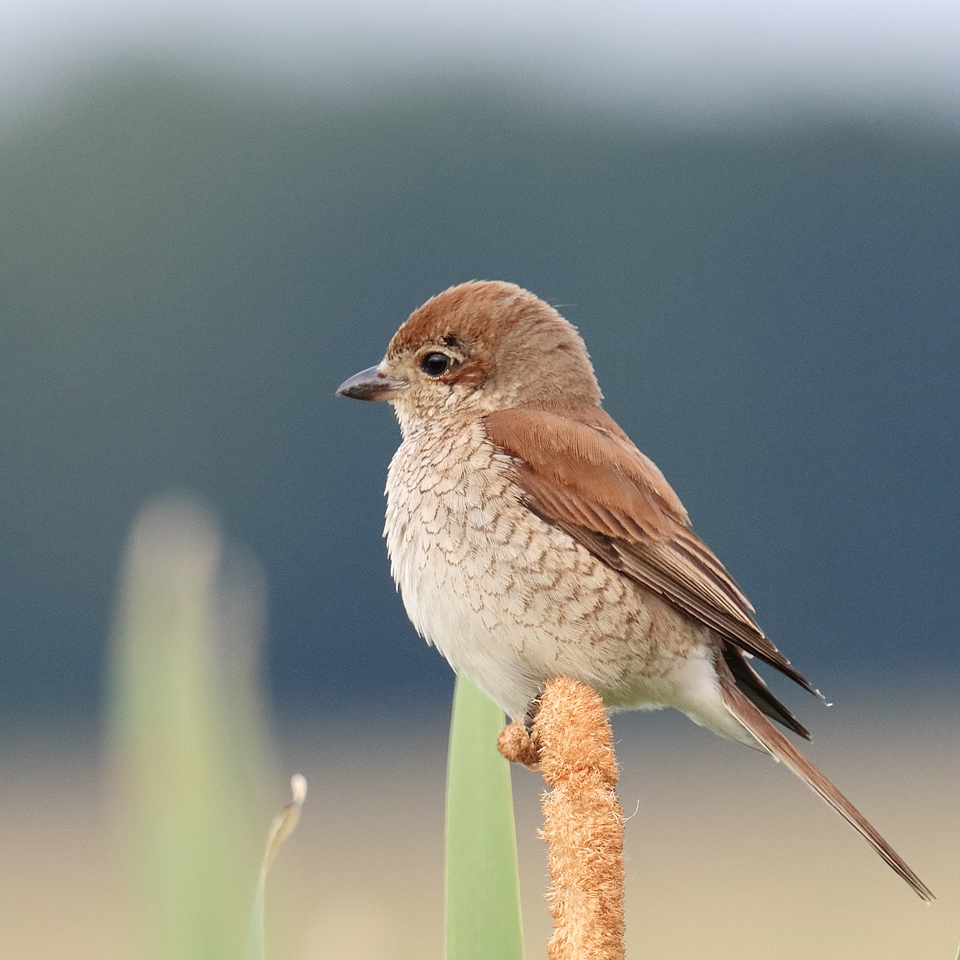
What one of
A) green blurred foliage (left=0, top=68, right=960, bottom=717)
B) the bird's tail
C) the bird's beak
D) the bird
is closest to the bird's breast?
the bird

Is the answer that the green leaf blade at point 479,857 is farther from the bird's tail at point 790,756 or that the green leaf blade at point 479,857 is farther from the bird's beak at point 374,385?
the bird's beak at point 374,385

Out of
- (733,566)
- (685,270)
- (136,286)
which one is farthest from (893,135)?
(136,286)

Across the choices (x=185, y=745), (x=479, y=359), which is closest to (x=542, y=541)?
(x=479, y=359)

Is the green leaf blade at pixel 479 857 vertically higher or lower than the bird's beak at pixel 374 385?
lower

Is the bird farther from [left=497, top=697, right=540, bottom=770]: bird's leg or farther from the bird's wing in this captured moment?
[left=497, top=697, right=540, bottom=770]: bird's leg

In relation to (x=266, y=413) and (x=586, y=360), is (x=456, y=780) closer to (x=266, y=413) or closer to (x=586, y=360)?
(x=586, y=360)

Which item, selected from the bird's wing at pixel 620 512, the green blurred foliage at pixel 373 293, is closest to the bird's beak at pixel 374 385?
the bird's wing at pixel 620 512

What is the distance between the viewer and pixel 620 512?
2.29m

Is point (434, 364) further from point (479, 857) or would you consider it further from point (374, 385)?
point (479, 857)

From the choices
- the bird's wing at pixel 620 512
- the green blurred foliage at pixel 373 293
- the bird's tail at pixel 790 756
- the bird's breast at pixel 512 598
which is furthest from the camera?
the green blurred foliage at pixel 373 293

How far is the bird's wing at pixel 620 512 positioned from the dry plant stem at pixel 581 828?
0.77 m

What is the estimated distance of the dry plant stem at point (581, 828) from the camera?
124 centimetres

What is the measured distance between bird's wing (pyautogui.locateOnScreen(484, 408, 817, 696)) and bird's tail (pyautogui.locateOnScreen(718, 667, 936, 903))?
0.09m

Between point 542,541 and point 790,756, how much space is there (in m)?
0.50
